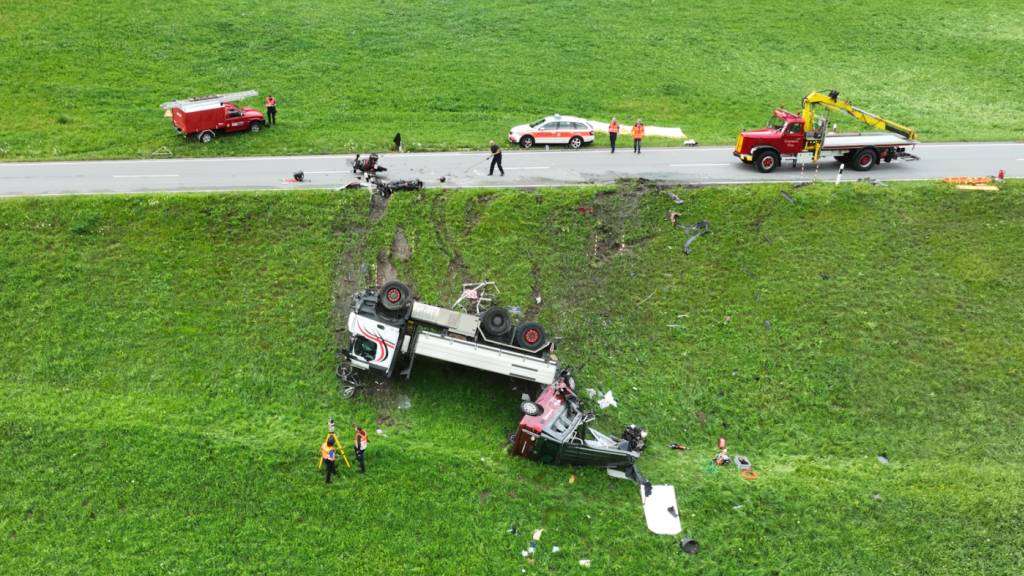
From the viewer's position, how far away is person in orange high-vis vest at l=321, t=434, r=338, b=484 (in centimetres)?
1462

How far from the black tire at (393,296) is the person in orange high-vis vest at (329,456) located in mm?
3515

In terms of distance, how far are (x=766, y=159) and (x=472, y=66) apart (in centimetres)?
1786

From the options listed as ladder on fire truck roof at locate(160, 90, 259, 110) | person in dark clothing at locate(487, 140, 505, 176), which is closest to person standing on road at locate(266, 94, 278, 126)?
ladder on fire truck roof at locate(160, 90, 259, 110)

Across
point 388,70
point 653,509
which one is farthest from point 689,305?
point 388,70

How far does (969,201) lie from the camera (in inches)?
904

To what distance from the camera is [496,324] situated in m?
17.2

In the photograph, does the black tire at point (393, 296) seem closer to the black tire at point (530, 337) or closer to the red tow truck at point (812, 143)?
the black tire at point (530, 337)

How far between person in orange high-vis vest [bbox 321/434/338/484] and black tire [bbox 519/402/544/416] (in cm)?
432

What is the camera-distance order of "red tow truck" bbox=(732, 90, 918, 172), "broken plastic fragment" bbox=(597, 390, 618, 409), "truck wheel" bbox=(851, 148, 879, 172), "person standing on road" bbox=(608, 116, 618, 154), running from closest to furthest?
"broken plastic fragment" bbox=(597, 390, 618, 409)
"red tow truck" bbox=(732, 90, 918, 172)
"truck wheel" bbox=(851, 148, 879, 172)
"person standing on road" bbox=(608, 116, 618, 154)

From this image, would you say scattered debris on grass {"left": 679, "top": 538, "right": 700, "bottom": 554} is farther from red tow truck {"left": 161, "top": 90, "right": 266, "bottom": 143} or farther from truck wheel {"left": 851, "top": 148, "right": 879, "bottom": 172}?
red tow truck {"left": 161, "top": 90, "right": 266, "bottom": 143}

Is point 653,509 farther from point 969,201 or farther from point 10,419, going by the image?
point 969,201

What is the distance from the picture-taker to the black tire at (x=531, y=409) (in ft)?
51.7

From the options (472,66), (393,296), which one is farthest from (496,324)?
(472,66)

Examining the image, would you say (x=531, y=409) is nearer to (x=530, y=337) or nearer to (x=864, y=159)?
(x=530, y=337)
